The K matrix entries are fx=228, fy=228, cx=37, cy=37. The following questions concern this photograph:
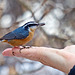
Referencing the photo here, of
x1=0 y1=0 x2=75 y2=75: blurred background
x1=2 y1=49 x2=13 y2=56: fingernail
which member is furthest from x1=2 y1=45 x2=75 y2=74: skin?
x1=0 y1=0 x2=75 y2=75: blurred background

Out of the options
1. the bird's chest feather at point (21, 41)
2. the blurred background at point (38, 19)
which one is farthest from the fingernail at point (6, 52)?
the blurred background at point (38, 19)

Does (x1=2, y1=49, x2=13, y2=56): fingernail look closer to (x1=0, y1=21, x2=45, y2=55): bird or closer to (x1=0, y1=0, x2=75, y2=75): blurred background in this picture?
(x1=0, y1=21, x2=45, y2=55): bird

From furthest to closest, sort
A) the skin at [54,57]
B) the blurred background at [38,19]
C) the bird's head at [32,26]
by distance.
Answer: the blurred background at [38,19]
the bird's head at [32,26]
the skin at [54,57]

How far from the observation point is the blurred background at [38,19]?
1882 millimetres

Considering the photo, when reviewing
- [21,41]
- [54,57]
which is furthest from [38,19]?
[54,57]

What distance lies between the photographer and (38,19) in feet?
5.95

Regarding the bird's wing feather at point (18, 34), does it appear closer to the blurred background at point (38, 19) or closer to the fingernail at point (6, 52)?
the fingernail at point (6, 52)

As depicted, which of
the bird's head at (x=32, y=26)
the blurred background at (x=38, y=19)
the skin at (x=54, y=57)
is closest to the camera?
the skin at (x=54, y=57)

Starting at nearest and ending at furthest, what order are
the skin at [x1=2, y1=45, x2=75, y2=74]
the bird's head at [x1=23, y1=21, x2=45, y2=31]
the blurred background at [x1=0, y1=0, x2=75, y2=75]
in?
the skin at [x1=2, y1=45, x2=75, y2=74] → the bird's head at [x1=23, y1=21, x2=45, y2=31] → the blurred background at [x1=0, y1=0, x2=75, y2=75]

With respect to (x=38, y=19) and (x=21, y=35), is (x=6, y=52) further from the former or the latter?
(x=38, y=19)

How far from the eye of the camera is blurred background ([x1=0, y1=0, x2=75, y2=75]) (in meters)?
1.88

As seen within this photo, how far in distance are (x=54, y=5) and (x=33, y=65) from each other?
0.57 m

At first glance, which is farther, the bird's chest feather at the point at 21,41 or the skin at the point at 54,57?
the bird's chest feather at the point at 21,41

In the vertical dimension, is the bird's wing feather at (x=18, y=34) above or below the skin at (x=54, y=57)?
above
